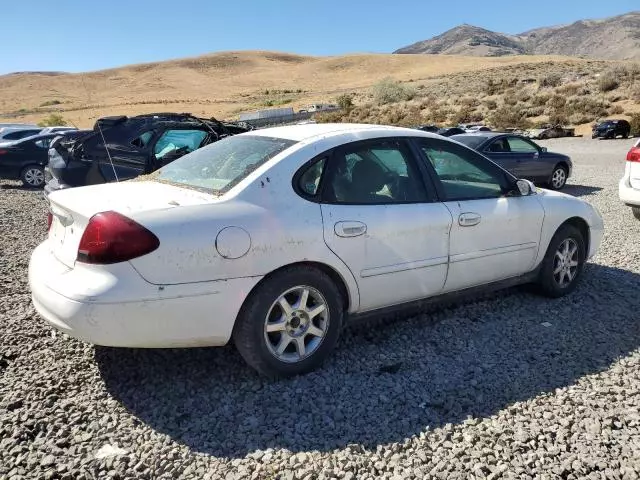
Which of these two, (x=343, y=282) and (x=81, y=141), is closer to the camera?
(x=343, y=282)

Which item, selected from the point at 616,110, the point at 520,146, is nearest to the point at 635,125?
the point at 616,110

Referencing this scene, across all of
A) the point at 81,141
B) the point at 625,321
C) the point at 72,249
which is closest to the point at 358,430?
the point at 72,249

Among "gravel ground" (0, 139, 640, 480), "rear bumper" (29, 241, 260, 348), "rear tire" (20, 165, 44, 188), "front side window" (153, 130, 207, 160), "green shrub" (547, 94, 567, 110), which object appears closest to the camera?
"gravel ground" (0, 139, 640, 480)

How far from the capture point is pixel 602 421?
308cm

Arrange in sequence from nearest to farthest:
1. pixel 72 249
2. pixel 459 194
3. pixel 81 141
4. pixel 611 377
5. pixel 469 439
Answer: pixel 469 439 < pixel 72 249 < pixel 611 377 < pixel 459 194 < pixel 81 141

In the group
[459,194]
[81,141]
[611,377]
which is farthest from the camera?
[81,141]

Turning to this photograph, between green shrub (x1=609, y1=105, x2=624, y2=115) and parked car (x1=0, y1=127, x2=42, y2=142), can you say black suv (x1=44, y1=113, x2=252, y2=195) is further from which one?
green shrub (x1=609, y1=105, x2=624, y2=115)

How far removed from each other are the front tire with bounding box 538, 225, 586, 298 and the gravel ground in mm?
347

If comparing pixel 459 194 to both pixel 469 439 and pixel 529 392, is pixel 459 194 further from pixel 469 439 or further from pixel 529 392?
pixel 469 439

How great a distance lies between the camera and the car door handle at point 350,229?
3549mm

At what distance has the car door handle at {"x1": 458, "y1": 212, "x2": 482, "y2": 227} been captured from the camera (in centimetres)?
414

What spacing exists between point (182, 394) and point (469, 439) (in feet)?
5.47

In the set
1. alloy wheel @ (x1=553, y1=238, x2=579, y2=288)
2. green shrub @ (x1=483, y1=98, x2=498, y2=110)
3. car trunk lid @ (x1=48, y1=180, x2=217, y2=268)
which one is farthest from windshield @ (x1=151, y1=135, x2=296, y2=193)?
green shrub @ (x1=483, y1=98, x2=498, y2=110)

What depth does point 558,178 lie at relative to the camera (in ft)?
41.9
